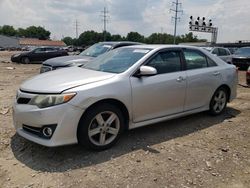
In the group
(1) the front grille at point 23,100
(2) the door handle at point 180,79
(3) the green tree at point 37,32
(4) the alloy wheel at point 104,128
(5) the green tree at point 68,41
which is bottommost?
(4) the alloy wheel at point 104,128

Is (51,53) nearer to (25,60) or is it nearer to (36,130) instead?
(25,60)

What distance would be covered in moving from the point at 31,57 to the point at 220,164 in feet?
74.2

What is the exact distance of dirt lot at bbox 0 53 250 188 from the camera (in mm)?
3598

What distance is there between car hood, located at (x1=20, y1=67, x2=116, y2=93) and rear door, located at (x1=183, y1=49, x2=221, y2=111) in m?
1.69

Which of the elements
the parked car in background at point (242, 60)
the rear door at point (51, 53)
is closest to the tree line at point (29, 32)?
the rear door at point (51, 53)

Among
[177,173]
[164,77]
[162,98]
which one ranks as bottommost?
[177,173]

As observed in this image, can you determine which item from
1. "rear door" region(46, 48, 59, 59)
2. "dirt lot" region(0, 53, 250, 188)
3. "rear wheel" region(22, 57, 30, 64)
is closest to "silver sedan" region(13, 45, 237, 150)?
"dirt lot" region(0, 53, 250, 188)

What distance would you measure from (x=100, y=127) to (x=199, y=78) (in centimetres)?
232

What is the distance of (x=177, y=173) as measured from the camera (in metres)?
3.80

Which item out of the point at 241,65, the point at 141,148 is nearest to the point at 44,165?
the point at 141,148

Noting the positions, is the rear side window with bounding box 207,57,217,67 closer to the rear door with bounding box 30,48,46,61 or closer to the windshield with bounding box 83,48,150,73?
the windshield with bounding box 83,48,150,73

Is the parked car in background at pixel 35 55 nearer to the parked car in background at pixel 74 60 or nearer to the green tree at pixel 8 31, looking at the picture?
the parked car in background at pixel 74 60

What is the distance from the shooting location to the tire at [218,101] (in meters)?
6.20

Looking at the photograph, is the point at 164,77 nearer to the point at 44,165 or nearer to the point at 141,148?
the point at 141,148
